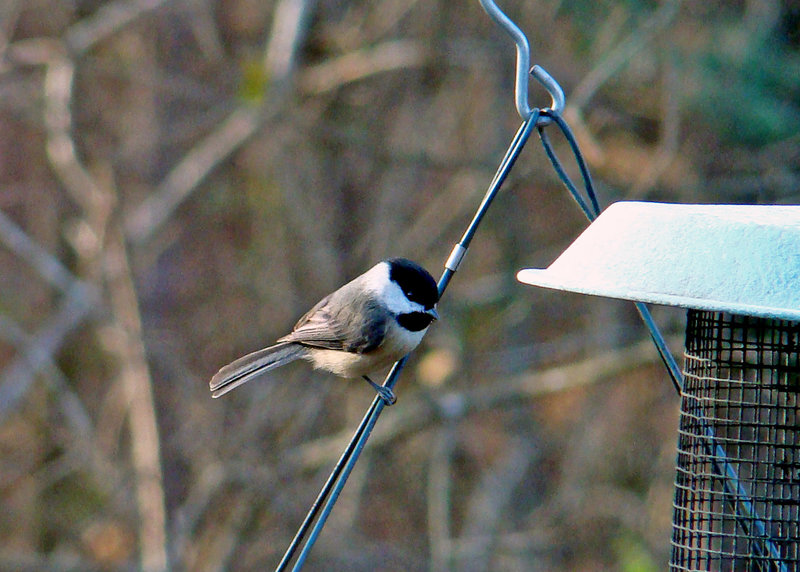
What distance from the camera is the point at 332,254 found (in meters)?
8.23

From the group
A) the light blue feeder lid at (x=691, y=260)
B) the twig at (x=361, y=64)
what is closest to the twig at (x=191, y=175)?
the twig at (x=361, y=64)

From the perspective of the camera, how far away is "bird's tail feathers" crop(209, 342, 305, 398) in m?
3.82

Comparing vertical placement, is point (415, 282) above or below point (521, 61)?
below

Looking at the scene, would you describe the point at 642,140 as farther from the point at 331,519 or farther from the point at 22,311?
the point at 22,311

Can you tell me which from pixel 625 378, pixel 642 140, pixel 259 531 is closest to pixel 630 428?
pixel 625 378

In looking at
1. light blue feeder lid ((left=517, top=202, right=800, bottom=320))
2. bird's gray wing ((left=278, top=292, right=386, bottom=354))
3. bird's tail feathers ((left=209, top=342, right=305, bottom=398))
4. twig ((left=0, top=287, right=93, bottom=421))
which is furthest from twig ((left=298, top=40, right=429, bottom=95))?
light blue feeder lid ((left=517, top=202, right=800, bottom=320))

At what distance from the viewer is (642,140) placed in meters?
8.10

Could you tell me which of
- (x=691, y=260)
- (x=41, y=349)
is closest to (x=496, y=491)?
(x=41, y=349)

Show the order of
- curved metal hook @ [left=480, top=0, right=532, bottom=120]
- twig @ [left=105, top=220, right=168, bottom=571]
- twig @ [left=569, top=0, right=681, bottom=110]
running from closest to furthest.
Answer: curved metal hook @ [left=480, top=0, right=532, bottom=120] < twig @ [left=569, top=0, right=681, bottom=110] < twig @ [left=105, top=220, right=168, bottom=571]

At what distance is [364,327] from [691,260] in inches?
80.4

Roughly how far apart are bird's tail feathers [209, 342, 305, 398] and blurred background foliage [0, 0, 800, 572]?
3114 mm

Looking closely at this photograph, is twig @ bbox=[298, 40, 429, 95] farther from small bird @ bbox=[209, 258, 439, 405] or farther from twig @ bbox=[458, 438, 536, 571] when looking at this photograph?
twig @ bbox=[458, 438, 536, 571]

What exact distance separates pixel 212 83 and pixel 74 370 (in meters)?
2.83

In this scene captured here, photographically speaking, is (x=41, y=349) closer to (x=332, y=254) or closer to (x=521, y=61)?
(x=332, y=254)
